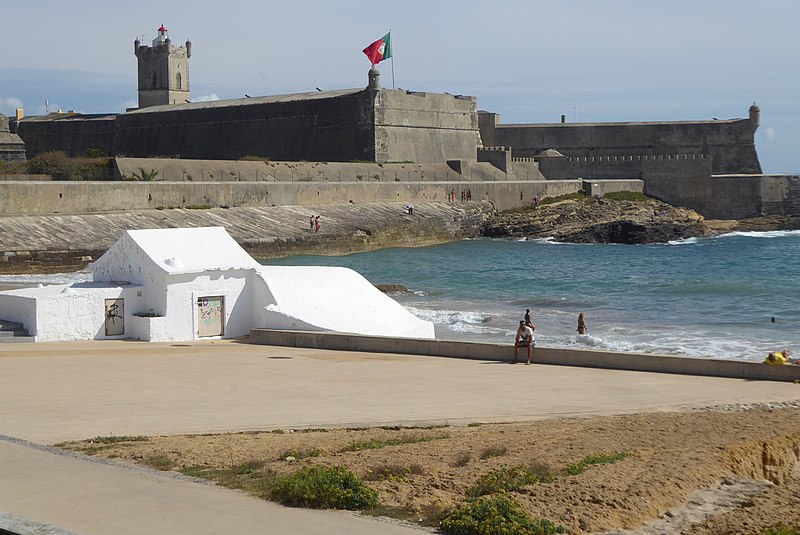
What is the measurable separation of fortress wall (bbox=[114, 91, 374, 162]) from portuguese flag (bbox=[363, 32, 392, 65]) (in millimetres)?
2344

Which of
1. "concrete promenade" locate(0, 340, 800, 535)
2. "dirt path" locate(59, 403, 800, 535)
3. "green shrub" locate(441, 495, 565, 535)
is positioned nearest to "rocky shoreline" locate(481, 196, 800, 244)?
"concrete promenade" locate(0, 340, 800, 535)

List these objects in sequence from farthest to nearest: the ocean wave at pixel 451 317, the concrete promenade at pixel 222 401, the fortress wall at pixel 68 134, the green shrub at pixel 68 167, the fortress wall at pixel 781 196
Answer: the fortress wall at pixel 68 134, the fortress wall at pixel 781 196, the green shrub at pixel 68 167, the ocean wave at pixel 451 317, the concrete promenade at pixel 222 401

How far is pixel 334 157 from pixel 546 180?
12.7 metres

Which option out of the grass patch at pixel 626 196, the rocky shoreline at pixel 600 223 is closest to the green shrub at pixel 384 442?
the rocky shoreline at pixel 600 223

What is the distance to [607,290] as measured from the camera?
33.0m

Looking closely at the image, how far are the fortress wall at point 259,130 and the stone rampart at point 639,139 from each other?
1401cm

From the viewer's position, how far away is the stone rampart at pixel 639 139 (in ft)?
216

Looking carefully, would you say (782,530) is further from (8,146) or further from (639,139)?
(639,139)

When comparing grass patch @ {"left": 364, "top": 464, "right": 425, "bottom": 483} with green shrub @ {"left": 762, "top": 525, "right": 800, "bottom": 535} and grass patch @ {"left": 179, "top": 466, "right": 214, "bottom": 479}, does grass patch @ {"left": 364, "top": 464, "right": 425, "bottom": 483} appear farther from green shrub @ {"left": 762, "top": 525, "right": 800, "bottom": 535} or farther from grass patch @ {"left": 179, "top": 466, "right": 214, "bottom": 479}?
green shrub @ {"left": 762, "top": 525, "right": 800, "bottom": 535}

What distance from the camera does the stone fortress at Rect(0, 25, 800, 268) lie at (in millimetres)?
49875

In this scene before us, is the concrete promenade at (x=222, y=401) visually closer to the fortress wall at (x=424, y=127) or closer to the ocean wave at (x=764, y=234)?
the fortress wall at (x=424, y=127)

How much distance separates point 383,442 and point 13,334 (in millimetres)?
9844

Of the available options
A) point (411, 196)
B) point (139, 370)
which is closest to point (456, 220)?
point (411, 196)

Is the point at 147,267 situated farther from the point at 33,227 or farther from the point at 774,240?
the point at 774,240
